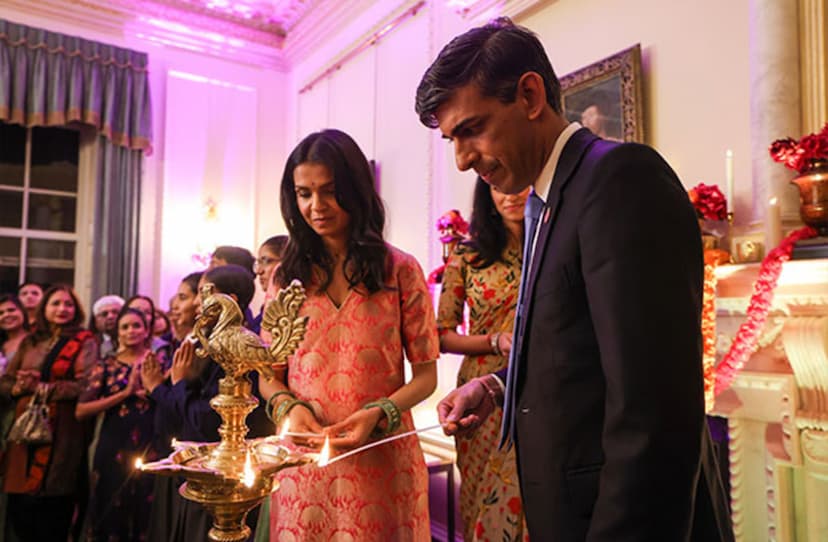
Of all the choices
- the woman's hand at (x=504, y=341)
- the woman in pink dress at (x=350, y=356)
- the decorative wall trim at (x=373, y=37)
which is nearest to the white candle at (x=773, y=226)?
the woman's hand at (x=504, y=341)

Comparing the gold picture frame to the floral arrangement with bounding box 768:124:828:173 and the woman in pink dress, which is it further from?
the woman in pink dress

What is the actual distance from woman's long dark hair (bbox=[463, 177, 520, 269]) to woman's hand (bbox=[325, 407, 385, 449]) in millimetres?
971

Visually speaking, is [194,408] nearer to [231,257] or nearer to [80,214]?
[231,257]

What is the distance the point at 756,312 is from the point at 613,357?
1.71m

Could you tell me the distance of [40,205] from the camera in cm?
611

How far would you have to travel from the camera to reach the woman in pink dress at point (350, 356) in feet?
4.82

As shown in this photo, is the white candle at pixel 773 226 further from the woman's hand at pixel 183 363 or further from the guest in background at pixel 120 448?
the guest in background at pixel 120 448

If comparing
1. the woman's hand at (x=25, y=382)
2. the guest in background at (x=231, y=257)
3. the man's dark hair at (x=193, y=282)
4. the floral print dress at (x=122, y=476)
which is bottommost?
the floral print dress at (x=122, y=476)

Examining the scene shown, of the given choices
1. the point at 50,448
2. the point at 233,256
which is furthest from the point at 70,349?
the point at 233,256

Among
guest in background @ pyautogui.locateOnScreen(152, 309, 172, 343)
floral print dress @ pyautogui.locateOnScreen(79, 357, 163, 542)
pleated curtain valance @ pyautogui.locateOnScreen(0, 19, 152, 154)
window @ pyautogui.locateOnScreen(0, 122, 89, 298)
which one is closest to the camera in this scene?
floral print dress @ pyautogui.locateOnScreen(79, 357, 163, 542)

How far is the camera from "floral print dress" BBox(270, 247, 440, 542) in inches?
57.9

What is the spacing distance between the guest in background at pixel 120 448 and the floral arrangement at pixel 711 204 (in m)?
2.38

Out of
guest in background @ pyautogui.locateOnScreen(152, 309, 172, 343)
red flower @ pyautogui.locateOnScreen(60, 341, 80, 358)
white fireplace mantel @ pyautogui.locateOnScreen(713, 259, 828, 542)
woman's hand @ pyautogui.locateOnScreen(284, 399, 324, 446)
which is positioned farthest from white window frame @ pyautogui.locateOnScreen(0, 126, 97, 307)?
white fireplace mantel @ pyautogui.locateOnScreen(713, 259, 828, 542)

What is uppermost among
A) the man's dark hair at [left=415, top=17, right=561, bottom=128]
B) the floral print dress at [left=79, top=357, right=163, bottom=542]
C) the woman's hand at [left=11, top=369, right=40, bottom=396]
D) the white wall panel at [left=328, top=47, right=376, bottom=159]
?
the white wall panel at [left=328, top=47, right=376, bottom=159]
